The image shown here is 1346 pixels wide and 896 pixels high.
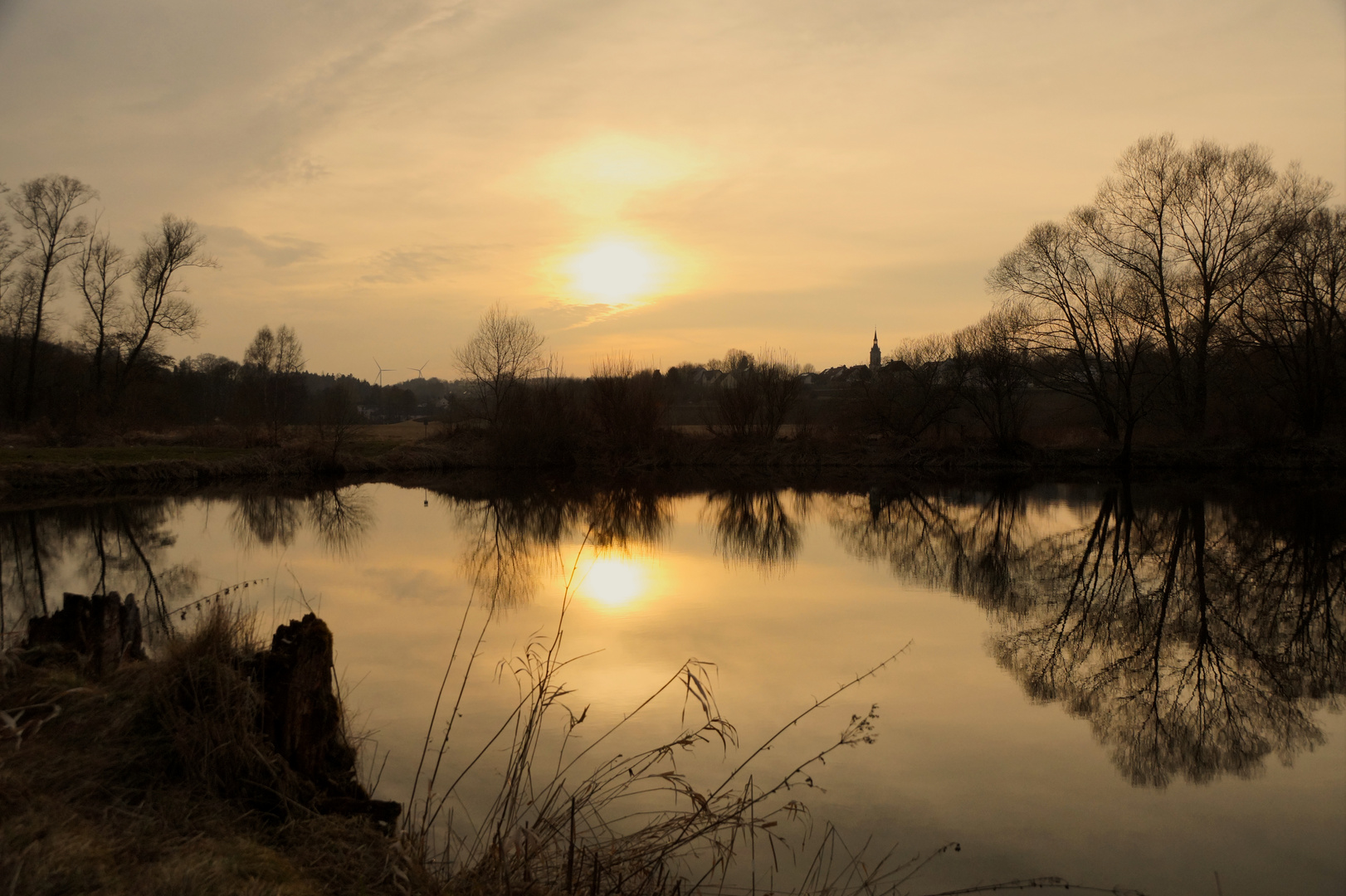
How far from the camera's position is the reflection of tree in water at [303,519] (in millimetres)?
14117

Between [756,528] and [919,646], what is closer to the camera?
[919,646]

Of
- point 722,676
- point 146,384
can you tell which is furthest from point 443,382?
point 722,676

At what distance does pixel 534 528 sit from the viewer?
1581 cm

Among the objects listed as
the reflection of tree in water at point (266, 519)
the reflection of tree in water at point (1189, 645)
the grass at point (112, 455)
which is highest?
the grass at point (112, 455)

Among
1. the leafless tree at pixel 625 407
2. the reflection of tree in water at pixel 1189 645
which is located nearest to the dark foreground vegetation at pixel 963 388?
the leafless tree at pixel 625 407

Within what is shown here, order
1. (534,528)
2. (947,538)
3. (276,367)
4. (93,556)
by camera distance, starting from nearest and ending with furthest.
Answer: (93,556) → (947,538) → (534,528) → (276,367)

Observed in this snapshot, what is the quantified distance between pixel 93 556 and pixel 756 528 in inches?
423

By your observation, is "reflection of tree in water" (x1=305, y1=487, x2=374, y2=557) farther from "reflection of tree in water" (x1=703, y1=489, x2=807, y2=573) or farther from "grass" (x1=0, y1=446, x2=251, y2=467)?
"grass" (x1=0, y1=446, x2=251, y2=467)

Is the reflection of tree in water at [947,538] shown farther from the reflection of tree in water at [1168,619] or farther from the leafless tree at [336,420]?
the leafless tree at [336,420]

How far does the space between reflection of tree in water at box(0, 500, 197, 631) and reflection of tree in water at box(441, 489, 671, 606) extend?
3.55 metres

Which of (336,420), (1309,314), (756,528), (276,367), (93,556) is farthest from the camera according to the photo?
(276,367)

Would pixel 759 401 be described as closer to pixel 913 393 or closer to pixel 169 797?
pixel 913 393

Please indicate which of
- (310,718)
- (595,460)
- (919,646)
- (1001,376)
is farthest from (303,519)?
(1001,376)

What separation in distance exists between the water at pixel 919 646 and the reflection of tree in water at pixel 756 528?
13 cm
